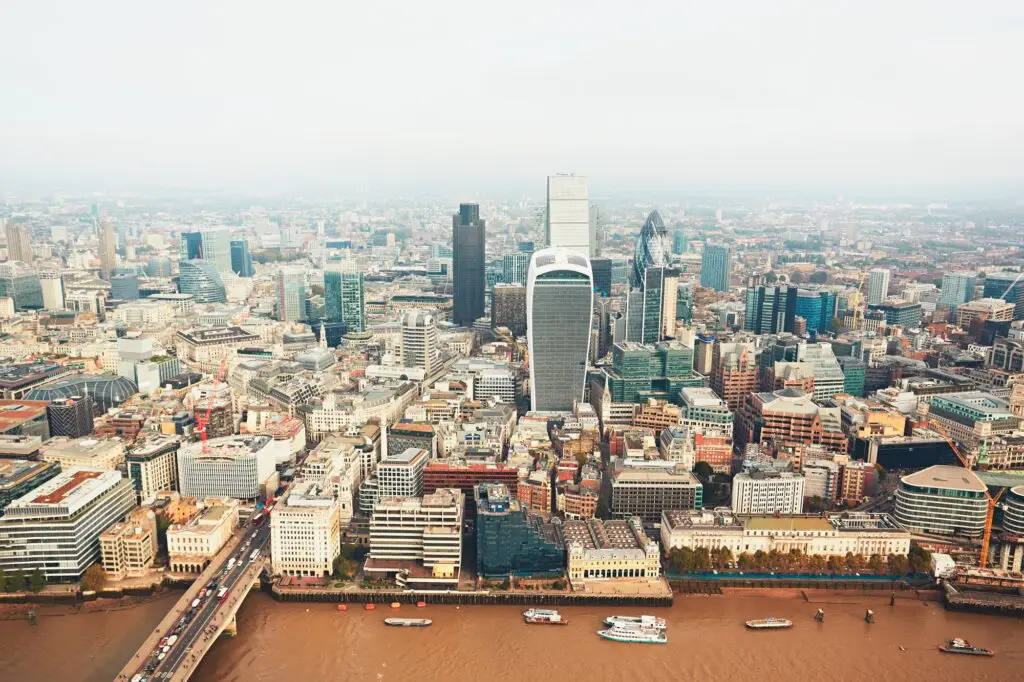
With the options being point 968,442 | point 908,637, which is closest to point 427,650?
point 908,637

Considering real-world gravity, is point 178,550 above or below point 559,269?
below

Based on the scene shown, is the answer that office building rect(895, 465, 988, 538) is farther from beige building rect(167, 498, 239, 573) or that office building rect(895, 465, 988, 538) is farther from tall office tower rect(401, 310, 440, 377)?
tall office tower rect(401, 310, 440, 377)

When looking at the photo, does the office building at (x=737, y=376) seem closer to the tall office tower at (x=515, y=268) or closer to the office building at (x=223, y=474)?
the office building at (x=223, y=474)

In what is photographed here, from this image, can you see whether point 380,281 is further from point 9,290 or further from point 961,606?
point 961,606

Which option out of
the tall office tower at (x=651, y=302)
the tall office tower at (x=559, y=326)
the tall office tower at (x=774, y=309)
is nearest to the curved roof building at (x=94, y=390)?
the tall office tower at (x=559, y=326)

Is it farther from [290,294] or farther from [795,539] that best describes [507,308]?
[795,539]

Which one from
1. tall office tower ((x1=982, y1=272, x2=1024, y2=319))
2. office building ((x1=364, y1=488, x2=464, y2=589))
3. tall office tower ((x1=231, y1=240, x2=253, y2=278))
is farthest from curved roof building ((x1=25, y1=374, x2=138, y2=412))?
tall office tower ((x1=982, y1=272, x2=1024, y2=319))
